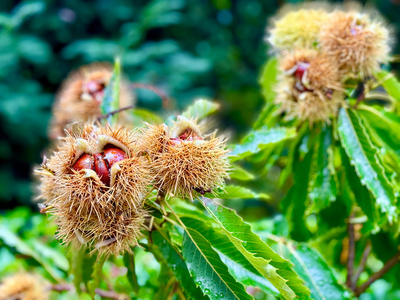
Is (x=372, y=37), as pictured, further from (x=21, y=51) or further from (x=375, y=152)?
(x=21, y=51)

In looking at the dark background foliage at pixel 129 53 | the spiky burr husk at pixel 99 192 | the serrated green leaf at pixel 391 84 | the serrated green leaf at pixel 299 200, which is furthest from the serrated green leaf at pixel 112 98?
the dark background foliage at pixel 129 53

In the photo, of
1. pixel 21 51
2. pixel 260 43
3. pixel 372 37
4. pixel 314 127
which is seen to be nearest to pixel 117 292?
pixel 314 127

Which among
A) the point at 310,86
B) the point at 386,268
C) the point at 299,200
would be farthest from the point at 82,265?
the point at 386,268

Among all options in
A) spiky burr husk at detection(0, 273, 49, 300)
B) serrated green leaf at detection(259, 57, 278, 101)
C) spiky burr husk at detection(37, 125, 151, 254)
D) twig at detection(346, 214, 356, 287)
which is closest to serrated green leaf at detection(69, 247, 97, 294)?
spiky burr husk at detection(37, 125, 151, 254)

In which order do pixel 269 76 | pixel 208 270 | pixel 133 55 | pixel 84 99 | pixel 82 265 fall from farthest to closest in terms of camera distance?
pixel 133 55
pixel 269 76
pixel 84 99
pixel 82 265
pixel 208 270

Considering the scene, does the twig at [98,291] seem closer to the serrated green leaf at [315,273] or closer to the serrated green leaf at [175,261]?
the serrated green leaf at [175,261]

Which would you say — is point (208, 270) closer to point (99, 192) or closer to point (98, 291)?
point (99, 192)
